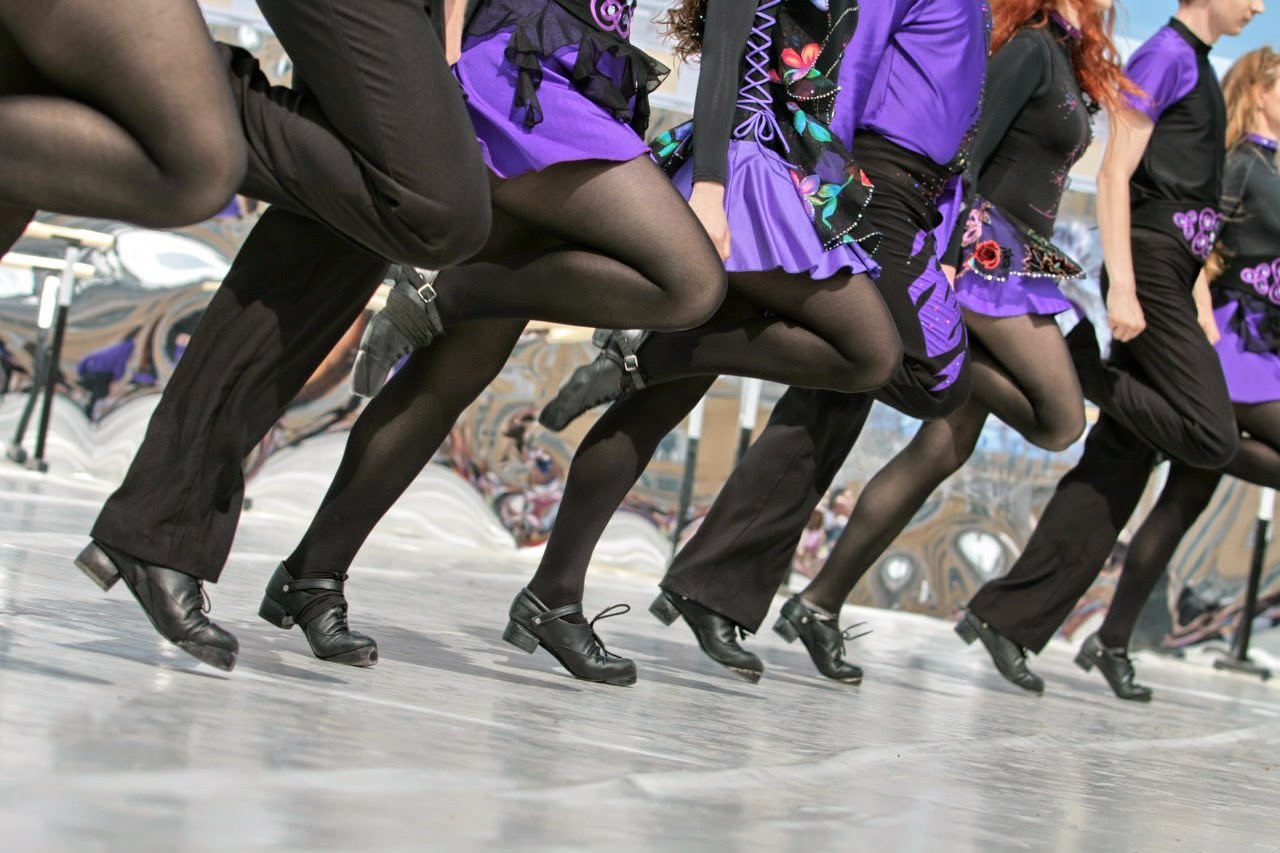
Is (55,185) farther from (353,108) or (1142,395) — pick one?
(1142,395)

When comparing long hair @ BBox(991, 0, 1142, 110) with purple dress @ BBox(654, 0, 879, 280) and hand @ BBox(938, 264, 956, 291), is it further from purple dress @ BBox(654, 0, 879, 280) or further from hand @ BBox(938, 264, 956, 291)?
purple dress @ BBox(654, 0, 879, 280)

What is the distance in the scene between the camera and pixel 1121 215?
3.60 meters

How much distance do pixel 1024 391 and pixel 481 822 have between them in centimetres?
234

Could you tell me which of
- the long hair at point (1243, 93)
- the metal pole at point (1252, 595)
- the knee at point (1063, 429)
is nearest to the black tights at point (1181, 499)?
the long hair at point (1243, 93)

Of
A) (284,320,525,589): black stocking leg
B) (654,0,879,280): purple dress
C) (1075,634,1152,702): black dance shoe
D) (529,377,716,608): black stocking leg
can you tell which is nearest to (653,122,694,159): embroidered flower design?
(654,0,879,280): purple dress

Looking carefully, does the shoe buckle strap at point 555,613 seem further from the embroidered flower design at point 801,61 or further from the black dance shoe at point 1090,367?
the black dance shoe at point 1090,367

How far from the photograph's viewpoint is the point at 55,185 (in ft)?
4.87

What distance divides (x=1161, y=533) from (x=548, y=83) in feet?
7.92

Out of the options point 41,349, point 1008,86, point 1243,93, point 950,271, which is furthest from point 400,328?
point 41,349

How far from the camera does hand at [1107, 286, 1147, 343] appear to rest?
3.54 metres

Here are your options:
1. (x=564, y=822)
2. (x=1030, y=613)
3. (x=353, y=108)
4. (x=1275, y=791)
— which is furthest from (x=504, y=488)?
(x=564, y=822)

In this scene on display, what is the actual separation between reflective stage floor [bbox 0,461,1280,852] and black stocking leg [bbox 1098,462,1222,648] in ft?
2.40

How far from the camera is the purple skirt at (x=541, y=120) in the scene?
6.66ft

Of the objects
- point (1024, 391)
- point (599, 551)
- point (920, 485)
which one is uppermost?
point (1024, 391)
